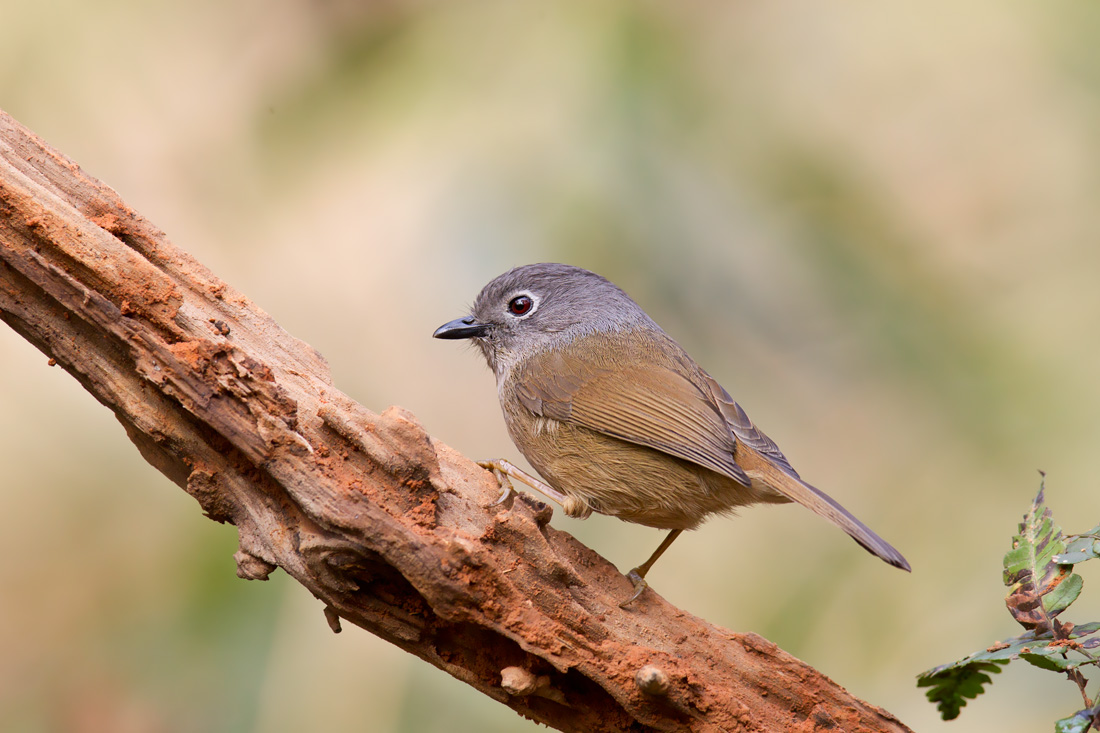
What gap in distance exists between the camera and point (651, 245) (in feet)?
15.9

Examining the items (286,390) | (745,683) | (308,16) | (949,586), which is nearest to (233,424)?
(286,390)

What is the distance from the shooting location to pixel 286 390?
2.39 m

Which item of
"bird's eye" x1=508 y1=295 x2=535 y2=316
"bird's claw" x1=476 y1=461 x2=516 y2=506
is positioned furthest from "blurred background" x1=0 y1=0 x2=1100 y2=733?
"bird's claw" x1=476 y1=461 x2=516 y2=506

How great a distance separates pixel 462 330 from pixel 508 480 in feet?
3.85

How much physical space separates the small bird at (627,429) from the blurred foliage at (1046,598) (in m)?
0.36

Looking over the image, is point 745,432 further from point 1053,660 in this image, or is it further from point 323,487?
point 323,487

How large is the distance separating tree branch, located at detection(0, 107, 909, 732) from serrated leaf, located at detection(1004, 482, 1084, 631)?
2.20 feet

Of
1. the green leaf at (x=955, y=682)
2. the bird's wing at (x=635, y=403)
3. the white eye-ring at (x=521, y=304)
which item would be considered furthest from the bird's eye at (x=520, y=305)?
the green leaf at (x=955, y=682)

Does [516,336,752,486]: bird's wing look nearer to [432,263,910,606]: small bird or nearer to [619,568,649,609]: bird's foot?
[432,263,910,606]: small bird

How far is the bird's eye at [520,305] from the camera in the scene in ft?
12.1

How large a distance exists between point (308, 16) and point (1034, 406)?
4.56 metres

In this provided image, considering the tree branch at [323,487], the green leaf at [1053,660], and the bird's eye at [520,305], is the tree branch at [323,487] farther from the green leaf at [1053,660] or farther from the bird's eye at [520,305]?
the bird's eye at [520,305]

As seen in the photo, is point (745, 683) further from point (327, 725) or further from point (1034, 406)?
point (1034, 406)

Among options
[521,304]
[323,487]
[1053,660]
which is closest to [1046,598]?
[1053,660]
